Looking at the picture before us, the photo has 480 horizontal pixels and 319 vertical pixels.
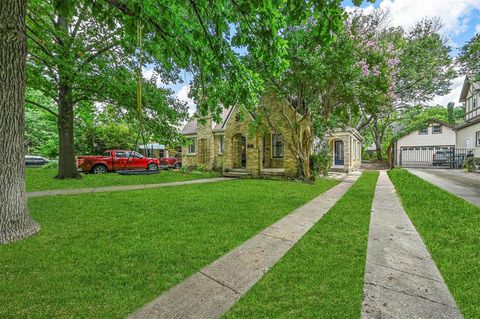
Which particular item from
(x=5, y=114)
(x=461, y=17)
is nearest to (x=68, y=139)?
(x=5, y=114)

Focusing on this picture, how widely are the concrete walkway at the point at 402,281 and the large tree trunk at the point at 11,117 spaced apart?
16.7 ft

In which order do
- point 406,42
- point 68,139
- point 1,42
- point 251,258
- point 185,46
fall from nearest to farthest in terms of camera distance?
point 251,258
point 1,42
point 185,46
point 68,139
point 406,42

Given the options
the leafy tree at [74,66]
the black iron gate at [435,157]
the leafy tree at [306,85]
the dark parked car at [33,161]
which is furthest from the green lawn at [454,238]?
the dark parked car at [33,161]

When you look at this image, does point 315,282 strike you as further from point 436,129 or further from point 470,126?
point 436,129

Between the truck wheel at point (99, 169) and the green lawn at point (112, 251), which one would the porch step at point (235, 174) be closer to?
the green lawn at point (112, 251)

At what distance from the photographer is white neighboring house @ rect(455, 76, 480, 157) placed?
17.7m

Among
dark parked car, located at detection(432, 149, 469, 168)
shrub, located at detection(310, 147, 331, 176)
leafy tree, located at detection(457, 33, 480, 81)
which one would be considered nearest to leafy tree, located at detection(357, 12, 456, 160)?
dark parked car, located at detection(432, 149, 469, 168)

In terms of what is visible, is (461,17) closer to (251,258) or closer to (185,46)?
(185,46)

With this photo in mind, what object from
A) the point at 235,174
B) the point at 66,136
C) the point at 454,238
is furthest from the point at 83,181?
the point at 454,238

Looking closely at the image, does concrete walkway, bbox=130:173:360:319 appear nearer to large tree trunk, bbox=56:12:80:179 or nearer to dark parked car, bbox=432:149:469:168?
large tree trunk, bbox=56:12:80:179

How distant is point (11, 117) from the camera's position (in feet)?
12.4

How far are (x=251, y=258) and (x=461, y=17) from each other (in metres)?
19.9

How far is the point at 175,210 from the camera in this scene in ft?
19.0

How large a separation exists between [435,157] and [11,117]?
3109 cm
